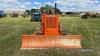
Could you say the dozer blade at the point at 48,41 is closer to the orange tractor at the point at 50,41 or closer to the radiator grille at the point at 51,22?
the orange tractor at the point at 50,41

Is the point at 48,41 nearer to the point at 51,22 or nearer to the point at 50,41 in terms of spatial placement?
the point at 50,41

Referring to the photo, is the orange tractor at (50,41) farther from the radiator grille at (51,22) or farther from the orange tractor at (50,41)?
the radiator grille at (51,22)

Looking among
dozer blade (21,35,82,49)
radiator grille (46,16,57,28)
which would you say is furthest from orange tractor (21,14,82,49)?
radiator grille (46,16,57,28)

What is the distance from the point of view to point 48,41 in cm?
1145

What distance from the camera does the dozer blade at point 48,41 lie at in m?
11.4

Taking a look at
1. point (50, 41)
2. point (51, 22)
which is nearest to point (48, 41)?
point (50, 41)

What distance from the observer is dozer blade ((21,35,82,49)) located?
11445 mm

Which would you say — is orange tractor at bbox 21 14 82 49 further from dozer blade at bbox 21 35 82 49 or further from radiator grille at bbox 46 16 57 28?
radiator grille at bbox 46 16 57 28

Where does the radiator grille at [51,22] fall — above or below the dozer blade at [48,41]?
above

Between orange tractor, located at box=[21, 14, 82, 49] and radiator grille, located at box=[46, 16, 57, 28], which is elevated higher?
radiator grille, located at box=[46, 16, 57, 28]

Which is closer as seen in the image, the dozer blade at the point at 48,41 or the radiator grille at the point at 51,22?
the dozer blade at the point at 48,41

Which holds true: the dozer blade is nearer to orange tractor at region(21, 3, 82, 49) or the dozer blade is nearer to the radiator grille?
orange tractor at region(21, 3, 82, 49)

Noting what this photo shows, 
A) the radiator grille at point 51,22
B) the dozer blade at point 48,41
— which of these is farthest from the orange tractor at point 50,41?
the radiator grille at point 51,22

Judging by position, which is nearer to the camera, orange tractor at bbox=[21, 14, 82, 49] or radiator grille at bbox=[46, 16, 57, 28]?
orange tractor at bbox=[21, 14, 82, 49]
